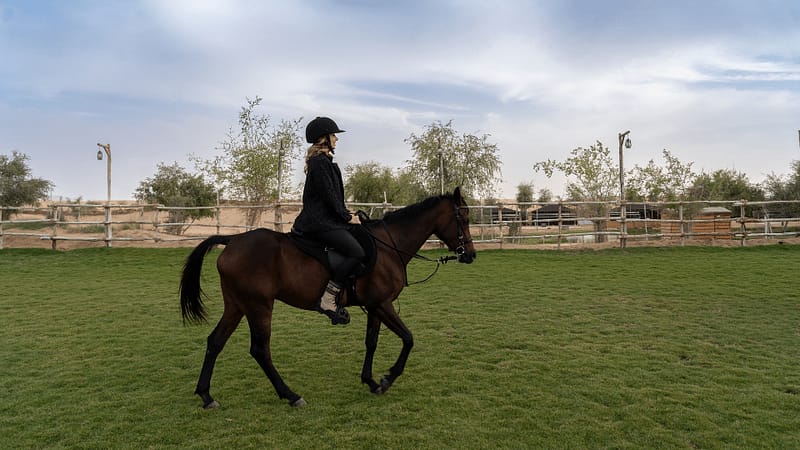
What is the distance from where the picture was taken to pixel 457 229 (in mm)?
5137

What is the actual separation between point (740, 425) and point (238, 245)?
4296 millimetres

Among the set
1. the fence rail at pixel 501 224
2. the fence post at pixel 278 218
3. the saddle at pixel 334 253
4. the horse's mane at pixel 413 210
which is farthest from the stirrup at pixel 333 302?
the fence post at pixel 278 218

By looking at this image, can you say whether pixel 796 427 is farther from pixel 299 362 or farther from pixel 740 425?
pixel 299 362

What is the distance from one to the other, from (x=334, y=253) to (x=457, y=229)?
139 centimetres

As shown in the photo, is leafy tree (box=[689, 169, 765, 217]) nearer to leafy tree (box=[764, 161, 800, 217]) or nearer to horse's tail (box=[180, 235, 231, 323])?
leafy tree (box=[764, 161, 800, 217])

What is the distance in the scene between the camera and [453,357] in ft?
18.4

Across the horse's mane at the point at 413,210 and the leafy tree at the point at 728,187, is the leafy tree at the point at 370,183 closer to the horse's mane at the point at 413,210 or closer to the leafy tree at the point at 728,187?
the leafy tree at the point at 728,187

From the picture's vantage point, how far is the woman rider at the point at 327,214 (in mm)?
4434

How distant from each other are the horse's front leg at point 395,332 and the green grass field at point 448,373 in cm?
22

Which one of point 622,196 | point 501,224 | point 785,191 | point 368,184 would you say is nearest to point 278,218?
point 501,224

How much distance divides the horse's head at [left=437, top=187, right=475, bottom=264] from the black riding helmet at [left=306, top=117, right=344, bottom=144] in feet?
4.87

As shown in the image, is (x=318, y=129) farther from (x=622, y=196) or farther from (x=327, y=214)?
(x=622, y=196)

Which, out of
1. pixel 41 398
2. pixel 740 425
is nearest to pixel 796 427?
pixel 740 425

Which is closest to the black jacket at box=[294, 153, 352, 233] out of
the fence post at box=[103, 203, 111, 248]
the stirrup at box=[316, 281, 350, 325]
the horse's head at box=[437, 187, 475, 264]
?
the stirrup at box=[316, 281, 350, 325]
